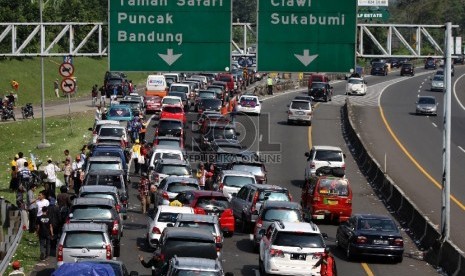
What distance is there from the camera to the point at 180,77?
101 m

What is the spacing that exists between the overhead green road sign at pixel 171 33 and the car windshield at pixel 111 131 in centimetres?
2012

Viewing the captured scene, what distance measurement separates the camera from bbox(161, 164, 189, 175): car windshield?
4212 centimetres

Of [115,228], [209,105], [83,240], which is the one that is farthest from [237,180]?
[209,105]

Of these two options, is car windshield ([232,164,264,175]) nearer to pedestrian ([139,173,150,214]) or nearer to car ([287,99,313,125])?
pedestrian ([139,173,150,214])

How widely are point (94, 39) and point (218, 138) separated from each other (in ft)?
137

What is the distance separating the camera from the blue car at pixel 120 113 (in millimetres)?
61122

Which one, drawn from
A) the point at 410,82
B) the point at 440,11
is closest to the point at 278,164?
the point at 410,82

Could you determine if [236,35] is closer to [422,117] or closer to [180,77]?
[180,77]

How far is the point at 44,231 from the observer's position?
29297mm

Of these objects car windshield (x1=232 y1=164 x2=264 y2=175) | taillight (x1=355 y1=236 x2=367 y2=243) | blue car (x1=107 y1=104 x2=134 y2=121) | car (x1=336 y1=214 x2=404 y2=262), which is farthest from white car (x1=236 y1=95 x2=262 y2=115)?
Result: taillight (x1=355 y1=236 x2=367 y2=243)

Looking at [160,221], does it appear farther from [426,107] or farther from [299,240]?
[426,107]

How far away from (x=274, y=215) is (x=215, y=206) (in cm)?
266

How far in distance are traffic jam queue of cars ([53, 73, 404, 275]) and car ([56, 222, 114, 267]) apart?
0.9 inches

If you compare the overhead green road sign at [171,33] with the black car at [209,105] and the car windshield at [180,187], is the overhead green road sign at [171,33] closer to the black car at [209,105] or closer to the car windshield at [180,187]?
the car windshield at [180,187]
